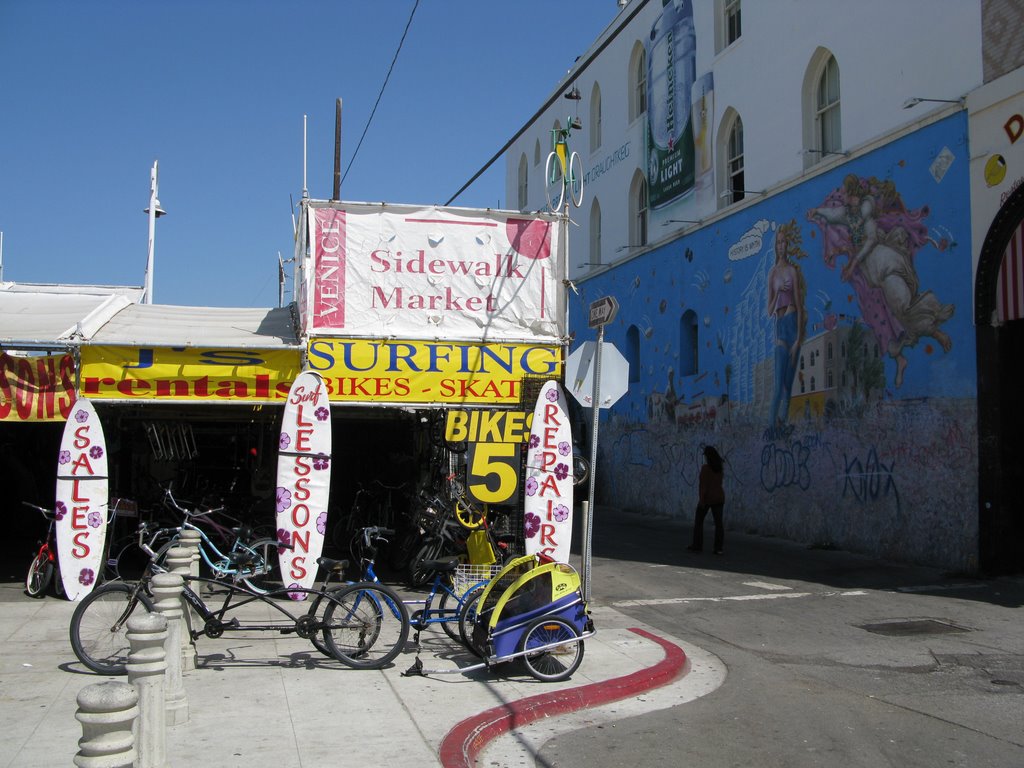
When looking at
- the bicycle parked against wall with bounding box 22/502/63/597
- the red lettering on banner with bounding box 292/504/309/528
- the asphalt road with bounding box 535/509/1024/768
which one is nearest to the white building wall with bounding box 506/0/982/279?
the asphalt road with bounding box 535/509/1024/768

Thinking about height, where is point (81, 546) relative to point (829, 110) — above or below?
below

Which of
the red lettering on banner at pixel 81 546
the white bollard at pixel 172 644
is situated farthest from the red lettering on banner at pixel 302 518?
the white bollard at pixel 172 644

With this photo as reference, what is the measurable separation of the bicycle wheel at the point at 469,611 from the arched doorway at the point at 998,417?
26.2ft

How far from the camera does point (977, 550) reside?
41.3ft

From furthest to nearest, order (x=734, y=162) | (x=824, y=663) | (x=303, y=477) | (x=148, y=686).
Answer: (x=734, y=162)
(x=303, y=477)
(x=824, y=663)
(x=148, y=686)

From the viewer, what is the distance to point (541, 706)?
6.64 m

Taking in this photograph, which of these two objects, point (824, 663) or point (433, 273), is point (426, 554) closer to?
point (433, 273)

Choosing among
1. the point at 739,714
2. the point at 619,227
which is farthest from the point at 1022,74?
the point at 619,227

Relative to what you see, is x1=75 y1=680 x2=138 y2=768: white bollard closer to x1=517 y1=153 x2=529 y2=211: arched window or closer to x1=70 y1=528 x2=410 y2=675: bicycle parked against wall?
x1=70 y1=528 x2=410 y2=675: bicycle parked against wall

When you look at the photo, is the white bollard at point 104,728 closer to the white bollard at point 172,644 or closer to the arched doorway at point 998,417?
the white bollard at point 172,644

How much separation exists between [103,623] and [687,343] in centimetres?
1616

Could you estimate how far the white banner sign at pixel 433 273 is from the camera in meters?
11.5

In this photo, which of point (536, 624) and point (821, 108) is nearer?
→ point (536, 624)

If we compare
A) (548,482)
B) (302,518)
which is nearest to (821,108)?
(548,482)
